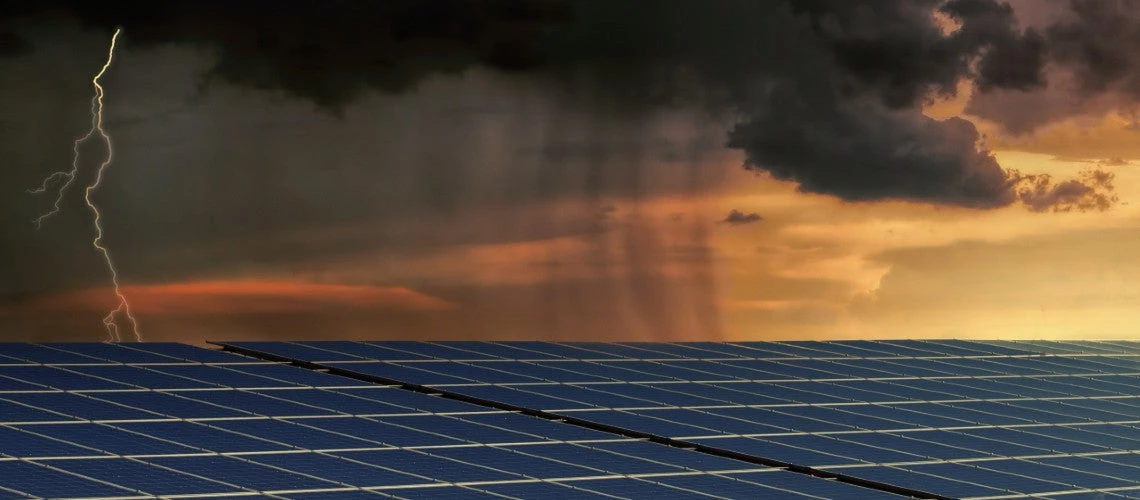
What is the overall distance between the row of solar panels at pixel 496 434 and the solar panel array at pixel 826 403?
100 mm

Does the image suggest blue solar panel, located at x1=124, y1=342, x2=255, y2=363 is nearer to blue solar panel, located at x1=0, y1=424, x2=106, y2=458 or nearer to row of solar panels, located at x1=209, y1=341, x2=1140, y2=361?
row of solar panels, located at x1=209, y1=341, x2=1140, y2=361

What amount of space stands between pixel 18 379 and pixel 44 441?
525 centimetres

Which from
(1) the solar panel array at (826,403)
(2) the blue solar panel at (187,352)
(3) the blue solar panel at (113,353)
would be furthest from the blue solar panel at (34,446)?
(2) the blue solar panel at (187,352)

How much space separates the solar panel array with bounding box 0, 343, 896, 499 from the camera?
21734 mm

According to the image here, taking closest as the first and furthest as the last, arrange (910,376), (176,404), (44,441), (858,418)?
(44,441) → (176,404) → (858,418) → (910,376)

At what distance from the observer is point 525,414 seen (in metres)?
30.1

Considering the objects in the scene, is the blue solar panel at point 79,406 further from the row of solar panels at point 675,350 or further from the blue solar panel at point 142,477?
the row of solar panels at point 675,350

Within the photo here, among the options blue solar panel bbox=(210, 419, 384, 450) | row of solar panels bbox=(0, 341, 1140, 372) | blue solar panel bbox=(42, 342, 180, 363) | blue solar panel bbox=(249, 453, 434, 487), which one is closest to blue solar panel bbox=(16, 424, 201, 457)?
blue solar panel bbox=(249, 453, 434, 487)

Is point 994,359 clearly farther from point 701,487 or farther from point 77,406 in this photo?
point 77,406

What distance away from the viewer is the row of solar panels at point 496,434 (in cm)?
2261

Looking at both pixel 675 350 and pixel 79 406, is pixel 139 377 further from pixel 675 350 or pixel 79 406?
pixel 675 350

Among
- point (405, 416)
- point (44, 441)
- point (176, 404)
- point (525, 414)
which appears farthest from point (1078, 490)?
point (44, 441)

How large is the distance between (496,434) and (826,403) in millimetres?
10574

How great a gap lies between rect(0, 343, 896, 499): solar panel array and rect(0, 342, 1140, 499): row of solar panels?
0.06 m
